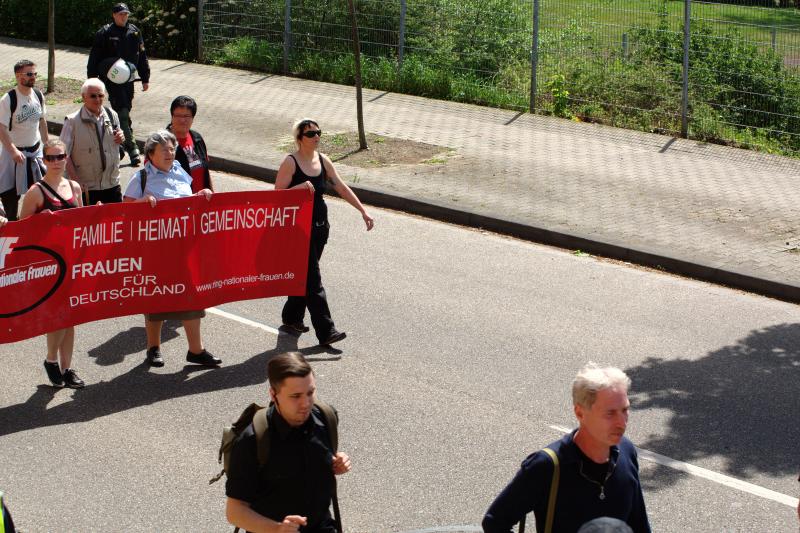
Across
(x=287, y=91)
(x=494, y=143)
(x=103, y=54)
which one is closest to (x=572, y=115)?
(x=494, y=143)

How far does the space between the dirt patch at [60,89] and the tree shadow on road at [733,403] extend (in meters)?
12.5

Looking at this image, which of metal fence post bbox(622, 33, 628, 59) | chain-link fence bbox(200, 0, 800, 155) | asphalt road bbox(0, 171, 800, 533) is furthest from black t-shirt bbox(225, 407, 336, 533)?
metal fence post bbox(622, 33, 628, 59)

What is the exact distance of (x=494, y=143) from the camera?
53.9ft

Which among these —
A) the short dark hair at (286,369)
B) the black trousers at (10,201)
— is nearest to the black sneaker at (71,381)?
the black trousers at (10,201)

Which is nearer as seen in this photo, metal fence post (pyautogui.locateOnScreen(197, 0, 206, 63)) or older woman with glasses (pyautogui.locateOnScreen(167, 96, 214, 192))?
older woman with glasses (pyautogui.locateOnScreen(167, 96, 214, 192))

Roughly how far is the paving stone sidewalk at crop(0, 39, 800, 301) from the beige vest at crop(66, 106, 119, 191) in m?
4.35

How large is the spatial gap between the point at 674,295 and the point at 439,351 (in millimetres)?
2809

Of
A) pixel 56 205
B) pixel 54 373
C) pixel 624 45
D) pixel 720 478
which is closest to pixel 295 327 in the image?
pixel 54 373

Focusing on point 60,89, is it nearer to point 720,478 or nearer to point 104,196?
point 104,196

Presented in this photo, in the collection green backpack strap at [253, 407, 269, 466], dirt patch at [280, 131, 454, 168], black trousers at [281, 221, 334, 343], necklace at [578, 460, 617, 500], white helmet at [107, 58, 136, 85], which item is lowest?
black trousers at [281, 221, 334, 343]

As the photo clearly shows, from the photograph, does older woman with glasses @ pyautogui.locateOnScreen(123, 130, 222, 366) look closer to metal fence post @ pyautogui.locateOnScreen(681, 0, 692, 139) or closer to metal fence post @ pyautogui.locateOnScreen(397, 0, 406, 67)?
metal fence post @ pyautogui.locateOnScreen(681, 0, 692, 139)

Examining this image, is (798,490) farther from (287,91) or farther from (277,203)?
(287,91)

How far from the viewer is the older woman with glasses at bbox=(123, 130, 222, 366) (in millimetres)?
8578

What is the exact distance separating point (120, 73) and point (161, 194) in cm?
742
